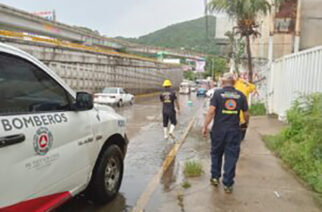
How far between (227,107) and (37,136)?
274 cm

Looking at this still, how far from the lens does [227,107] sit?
14.4 feet

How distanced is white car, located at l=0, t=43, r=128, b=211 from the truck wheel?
1 centimetres

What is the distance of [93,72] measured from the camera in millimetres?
26250

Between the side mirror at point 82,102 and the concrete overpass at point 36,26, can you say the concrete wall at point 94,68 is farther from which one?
the side mirror at point 82,102

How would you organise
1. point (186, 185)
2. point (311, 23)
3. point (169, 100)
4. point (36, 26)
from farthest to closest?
point (36, 26) → point (311, 23) → point (169, 100) → point (186, 185)

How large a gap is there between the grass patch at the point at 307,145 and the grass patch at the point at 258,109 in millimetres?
7024

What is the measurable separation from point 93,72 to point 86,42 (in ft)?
61.8

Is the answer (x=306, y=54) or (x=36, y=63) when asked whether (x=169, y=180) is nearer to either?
(x=36, y=63)

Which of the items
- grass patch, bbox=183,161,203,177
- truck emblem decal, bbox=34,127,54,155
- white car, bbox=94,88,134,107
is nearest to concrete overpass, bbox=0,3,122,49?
white car, bbox=94,88,134,107

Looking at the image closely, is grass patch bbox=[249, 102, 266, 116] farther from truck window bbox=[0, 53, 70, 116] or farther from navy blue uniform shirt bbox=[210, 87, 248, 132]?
truck window bbox=[0, 53, 70, 116]

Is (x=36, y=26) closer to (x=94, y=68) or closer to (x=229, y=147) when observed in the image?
(x=94, y=68)

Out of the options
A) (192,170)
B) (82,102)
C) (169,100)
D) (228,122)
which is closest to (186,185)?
(192,170)

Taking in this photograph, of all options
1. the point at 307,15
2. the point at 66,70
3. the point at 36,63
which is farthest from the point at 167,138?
the point at 66,70

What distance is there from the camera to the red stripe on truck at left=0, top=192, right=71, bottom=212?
240cm
